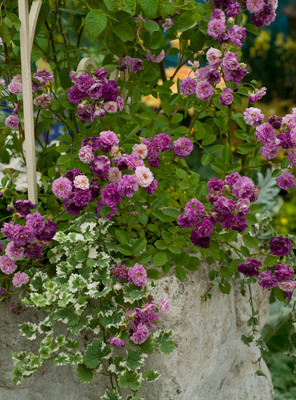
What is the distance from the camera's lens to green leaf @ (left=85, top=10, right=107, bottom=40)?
926 millimetres

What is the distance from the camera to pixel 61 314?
37.4 inches

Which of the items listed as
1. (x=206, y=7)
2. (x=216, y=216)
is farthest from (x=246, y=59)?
(x=216, y=216)

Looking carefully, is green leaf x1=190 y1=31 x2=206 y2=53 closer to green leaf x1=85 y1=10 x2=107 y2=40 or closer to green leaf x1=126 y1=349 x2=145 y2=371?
green leaf x1=85 y1=10 x2=107 y2=40

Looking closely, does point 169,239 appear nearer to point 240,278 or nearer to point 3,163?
point 240,278

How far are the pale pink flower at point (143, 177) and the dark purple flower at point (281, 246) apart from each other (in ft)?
1.27

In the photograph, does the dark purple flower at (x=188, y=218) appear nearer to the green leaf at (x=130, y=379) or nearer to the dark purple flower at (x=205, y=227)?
the dark purple flower at (x=205, y=227)

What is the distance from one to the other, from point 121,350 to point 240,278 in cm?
45

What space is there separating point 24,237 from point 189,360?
1.77 feet

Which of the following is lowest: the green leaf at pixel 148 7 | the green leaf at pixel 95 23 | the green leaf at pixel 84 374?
the green leaf at pixel 84 374

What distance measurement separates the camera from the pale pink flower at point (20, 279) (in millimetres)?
1008

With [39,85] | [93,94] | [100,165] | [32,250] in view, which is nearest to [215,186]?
[100,165]

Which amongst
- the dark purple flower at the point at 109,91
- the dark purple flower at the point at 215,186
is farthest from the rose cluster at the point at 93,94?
the dark purple flower at the point at 215,186

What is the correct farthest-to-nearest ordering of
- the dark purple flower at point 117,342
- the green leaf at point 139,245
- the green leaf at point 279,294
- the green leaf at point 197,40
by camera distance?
the green leaf at point 197,40
the green leaf at point 279,294
the green leaf at point 139,245
the dark purple flower at point 117,342

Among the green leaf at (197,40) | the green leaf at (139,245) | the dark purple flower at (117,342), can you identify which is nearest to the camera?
the dark purple flower at (117,342)
